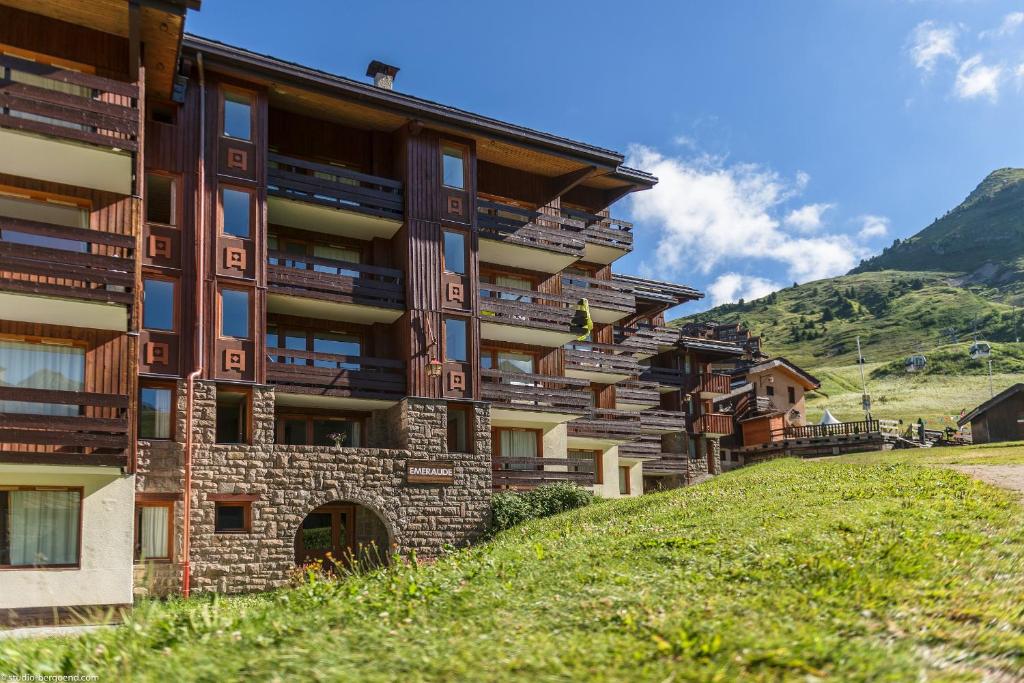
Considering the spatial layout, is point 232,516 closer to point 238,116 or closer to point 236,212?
point 236,212

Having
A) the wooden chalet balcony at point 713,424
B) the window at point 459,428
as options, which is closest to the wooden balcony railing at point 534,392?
the window at point 459,428

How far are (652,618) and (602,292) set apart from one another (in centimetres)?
3073

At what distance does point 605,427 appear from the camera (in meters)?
40.4

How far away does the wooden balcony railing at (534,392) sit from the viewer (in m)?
33.5

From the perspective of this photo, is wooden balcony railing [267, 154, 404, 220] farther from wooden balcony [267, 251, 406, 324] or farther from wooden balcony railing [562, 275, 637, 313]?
wooden balcony railing [562, 275, 637, 313]

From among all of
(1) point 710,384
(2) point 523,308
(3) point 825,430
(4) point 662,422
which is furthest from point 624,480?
(3) point 825,430

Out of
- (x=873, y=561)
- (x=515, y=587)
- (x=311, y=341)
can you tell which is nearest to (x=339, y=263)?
(x=311, y=341)

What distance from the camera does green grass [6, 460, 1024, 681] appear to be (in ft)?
30.0

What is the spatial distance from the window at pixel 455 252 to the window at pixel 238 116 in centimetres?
733

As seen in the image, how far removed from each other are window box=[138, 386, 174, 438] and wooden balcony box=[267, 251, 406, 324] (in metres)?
4.57

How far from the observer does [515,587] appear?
1332 centimetres

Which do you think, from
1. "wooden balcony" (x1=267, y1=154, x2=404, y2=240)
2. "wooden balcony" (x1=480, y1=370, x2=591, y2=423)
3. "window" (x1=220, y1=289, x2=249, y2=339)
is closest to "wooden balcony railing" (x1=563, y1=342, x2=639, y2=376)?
"wooden balcony" (x1=480, y1=370, x2=591, y2=423)

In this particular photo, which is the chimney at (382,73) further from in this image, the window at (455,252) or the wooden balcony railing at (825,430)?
the wooden balcony railing at (825,430)

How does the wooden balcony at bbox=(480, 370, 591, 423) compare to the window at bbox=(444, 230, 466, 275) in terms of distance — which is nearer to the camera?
the window at bbox=(444, 230, 466, 275)
